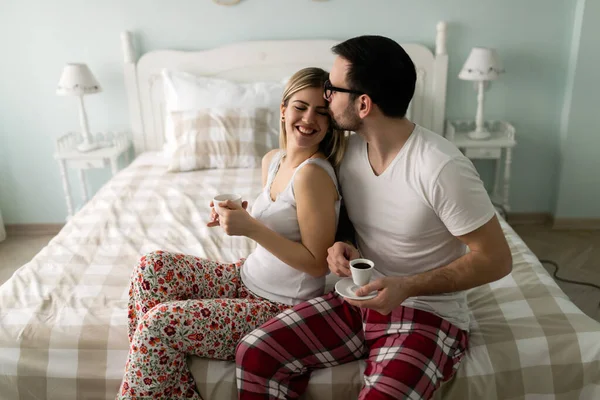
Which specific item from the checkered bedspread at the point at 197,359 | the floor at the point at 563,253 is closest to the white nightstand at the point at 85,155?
the floor at the point at 563,253

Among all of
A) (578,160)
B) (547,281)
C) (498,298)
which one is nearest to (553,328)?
(498,298)

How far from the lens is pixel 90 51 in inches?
125

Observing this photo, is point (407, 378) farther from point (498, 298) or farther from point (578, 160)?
point (578, 160)

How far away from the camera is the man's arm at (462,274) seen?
4.02 ft

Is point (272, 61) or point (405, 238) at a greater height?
point (272, 61)

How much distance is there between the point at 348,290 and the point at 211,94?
6.62 ft

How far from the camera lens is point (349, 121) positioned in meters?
1.36

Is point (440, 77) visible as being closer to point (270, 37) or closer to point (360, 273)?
point (270, 37)

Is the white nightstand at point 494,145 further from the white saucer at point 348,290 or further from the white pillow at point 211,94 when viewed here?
the white saucer at point 348,290

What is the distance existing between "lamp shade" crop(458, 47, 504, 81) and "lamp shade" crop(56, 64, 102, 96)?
207 cm

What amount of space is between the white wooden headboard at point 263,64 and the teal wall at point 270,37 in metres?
0.09

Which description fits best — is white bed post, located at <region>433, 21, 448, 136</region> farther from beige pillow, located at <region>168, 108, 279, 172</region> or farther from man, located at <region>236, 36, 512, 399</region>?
man, located at <region>236, 36, 512, 399</region>

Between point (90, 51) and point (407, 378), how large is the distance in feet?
9.12

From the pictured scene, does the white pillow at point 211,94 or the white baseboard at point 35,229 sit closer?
the white pillow at point 211,94
